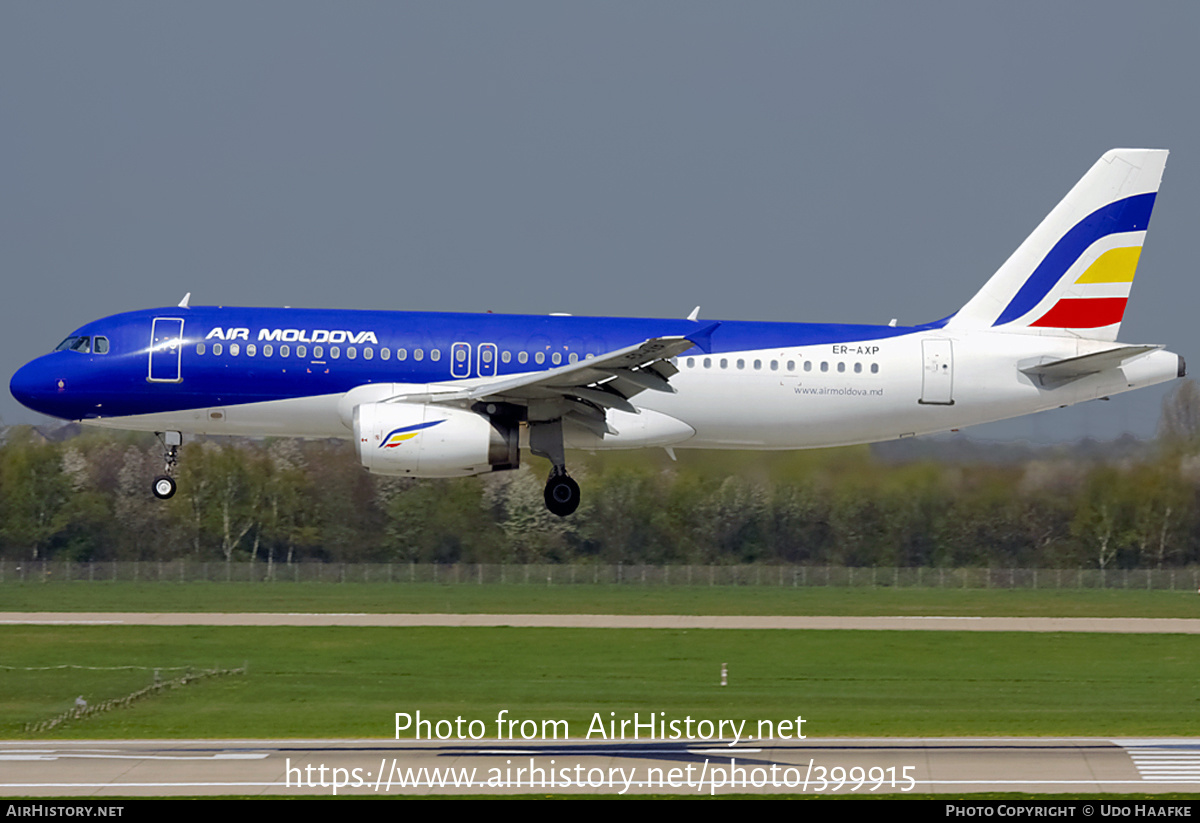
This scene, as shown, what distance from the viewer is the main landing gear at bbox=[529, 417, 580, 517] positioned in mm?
33219

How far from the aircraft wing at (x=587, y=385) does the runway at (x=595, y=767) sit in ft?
21.6

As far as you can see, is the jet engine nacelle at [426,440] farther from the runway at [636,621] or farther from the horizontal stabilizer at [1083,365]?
the runway at [636,621]

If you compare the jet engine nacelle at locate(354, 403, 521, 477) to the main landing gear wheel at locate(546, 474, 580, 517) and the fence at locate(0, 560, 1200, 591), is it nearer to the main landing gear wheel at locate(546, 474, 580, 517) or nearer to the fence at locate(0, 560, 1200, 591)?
the main landing gear wheel at locate(546, 474, 580, 517)

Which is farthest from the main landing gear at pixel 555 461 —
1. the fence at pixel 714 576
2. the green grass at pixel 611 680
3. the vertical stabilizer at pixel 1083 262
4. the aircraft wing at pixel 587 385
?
the fence at pixel 714 576

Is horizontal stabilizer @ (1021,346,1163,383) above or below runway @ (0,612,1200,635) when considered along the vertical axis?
above

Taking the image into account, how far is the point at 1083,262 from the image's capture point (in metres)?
36.6

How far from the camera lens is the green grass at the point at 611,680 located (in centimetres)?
3478

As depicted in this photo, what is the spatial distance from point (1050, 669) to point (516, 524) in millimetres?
25511

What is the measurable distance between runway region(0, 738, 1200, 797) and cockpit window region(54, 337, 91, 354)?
26.0ft

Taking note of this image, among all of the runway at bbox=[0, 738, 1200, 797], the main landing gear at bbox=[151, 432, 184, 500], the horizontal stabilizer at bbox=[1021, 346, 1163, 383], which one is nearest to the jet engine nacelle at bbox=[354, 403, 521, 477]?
the main landing gear at bbox=[151, 432, 184, 500]

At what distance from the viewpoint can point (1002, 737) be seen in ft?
105

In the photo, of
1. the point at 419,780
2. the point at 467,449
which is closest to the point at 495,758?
the point at 419,780

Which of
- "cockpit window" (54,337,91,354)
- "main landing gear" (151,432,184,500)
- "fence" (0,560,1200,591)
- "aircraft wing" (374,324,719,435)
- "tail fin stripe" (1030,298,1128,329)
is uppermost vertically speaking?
"tail fin stripe" (1030,298,1128,329)

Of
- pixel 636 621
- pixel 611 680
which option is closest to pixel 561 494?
A: pixel 611 680
